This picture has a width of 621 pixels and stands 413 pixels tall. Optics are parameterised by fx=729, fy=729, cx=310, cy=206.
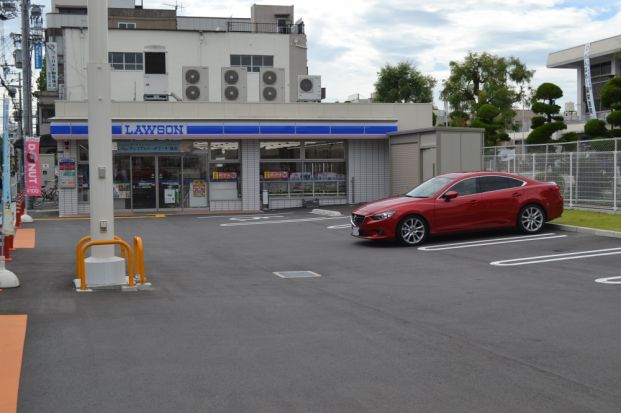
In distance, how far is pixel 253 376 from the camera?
5.96 meters

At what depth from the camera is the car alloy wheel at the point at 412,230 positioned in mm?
15750

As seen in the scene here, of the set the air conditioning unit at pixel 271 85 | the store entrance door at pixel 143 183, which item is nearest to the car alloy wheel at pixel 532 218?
the store entrance door at pixel 143 183

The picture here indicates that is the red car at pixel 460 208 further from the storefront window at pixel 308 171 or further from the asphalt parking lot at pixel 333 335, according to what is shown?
the storefront window at pixel 308 171

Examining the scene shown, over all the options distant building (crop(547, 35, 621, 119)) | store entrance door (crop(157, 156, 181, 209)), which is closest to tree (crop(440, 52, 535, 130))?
distant building (crop(547, 35, 621, 119))

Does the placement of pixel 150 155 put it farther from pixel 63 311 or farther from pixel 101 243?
pixel 63 311

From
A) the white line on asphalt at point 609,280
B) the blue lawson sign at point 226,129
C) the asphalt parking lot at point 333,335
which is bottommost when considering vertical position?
the asphalt parking lot at point 333,335

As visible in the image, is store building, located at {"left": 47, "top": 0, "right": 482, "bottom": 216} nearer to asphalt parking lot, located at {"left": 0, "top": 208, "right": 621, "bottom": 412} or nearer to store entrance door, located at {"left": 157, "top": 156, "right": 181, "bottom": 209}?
store entrance door, located at {"left": 157, "top": 156, "right": 181, "bottom": 209}

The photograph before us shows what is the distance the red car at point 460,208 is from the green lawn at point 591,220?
0.91 metres

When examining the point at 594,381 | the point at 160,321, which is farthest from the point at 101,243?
the point at 594,381

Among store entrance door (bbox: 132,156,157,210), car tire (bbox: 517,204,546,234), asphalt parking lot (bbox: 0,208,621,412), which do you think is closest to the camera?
asphalt parking lot (bbox: 0,208,621,412)

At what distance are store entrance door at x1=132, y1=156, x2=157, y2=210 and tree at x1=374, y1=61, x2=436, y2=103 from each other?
38097 millimetres

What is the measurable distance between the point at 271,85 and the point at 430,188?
1533cm

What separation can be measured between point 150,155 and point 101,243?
17473mm

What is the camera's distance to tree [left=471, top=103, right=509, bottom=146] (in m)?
38.1
